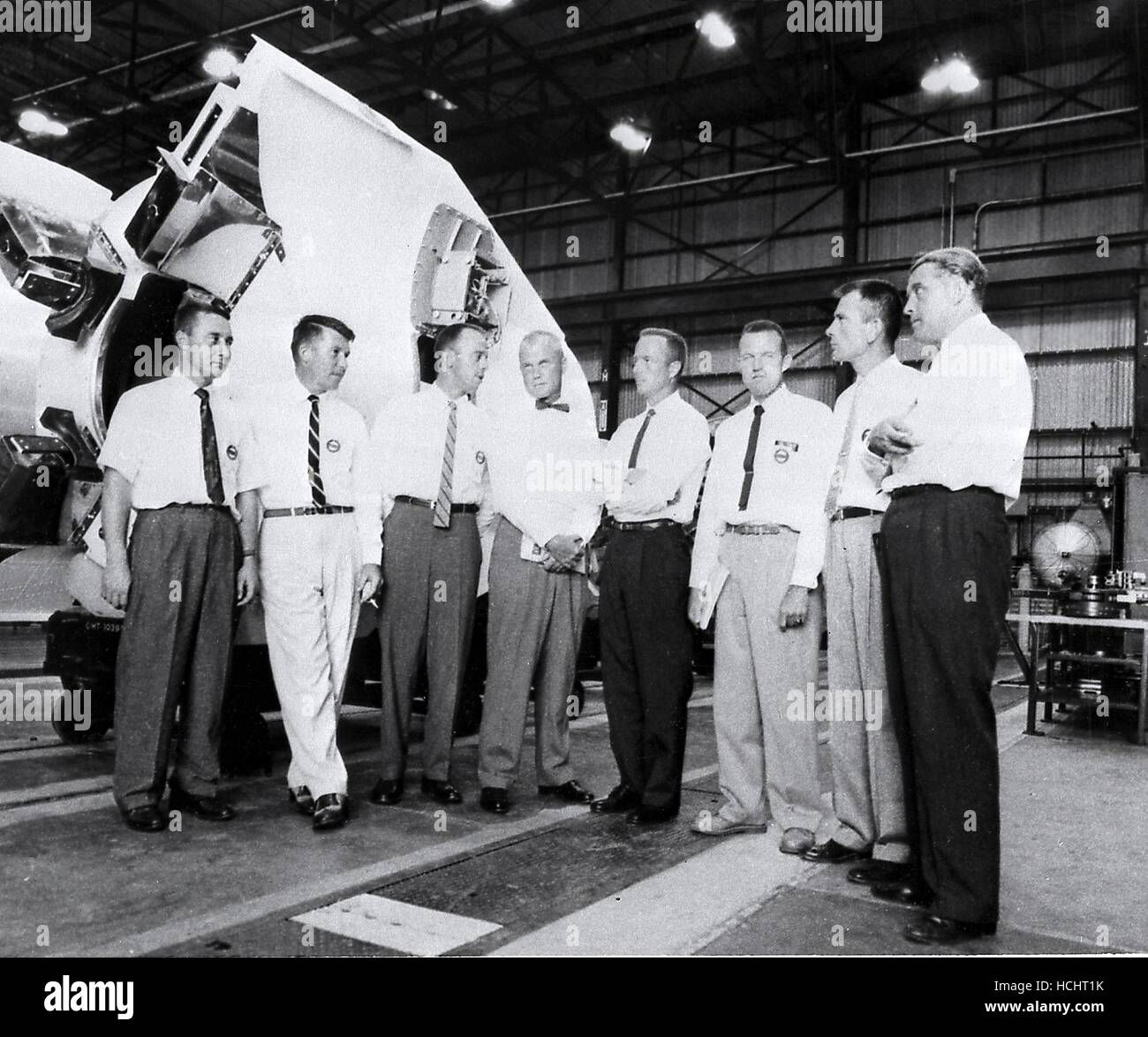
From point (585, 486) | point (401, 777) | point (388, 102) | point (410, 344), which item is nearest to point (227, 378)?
point (410, 344)

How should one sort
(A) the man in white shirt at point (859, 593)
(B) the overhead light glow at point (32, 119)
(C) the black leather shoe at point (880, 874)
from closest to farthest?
(C) the black leather shoe at point (880, 874) → (A) the man in white shirt at point (859, 593) → (B) the overhead light glow at point (32, 119)

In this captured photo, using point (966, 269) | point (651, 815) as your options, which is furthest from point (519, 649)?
Result: point (966, 269)

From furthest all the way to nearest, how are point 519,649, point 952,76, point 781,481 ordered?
point 952,76 → point 519,649 → point 781,481

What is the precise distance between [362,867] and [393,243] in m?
2.10

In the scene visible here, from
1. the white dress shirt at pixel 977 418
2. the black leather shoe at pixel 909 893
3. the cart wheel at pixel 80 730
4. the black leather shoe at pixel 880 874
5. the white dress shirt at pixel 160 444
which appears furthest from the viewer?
the cart wheel at pixel 80 730

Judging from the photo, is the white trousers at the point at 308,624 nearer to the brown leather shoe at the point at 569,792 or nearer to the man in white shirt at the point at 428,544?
the man in white shirt at the point at 428,544

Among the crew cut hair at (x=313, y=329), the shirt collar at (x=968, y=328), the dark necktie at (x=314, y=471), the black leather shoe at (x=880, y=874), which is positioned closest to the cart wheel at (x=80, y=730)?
the dark necktie at (x=314, y=471)

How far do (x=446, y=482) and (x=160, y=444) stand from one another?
0.97 metres

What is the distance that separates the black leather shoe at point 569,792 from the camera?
3.74 metres

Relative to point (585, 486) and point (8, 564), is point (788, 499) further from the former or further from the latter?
point (8, 564)

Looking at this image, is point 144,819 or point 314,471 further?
point 314,471

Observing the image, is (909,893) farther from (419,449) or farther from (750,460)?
(419,449)

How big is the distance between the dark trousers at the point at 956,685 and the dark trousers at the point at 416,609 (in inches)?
66.1

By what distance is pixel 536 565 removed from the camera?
365 centimetres
